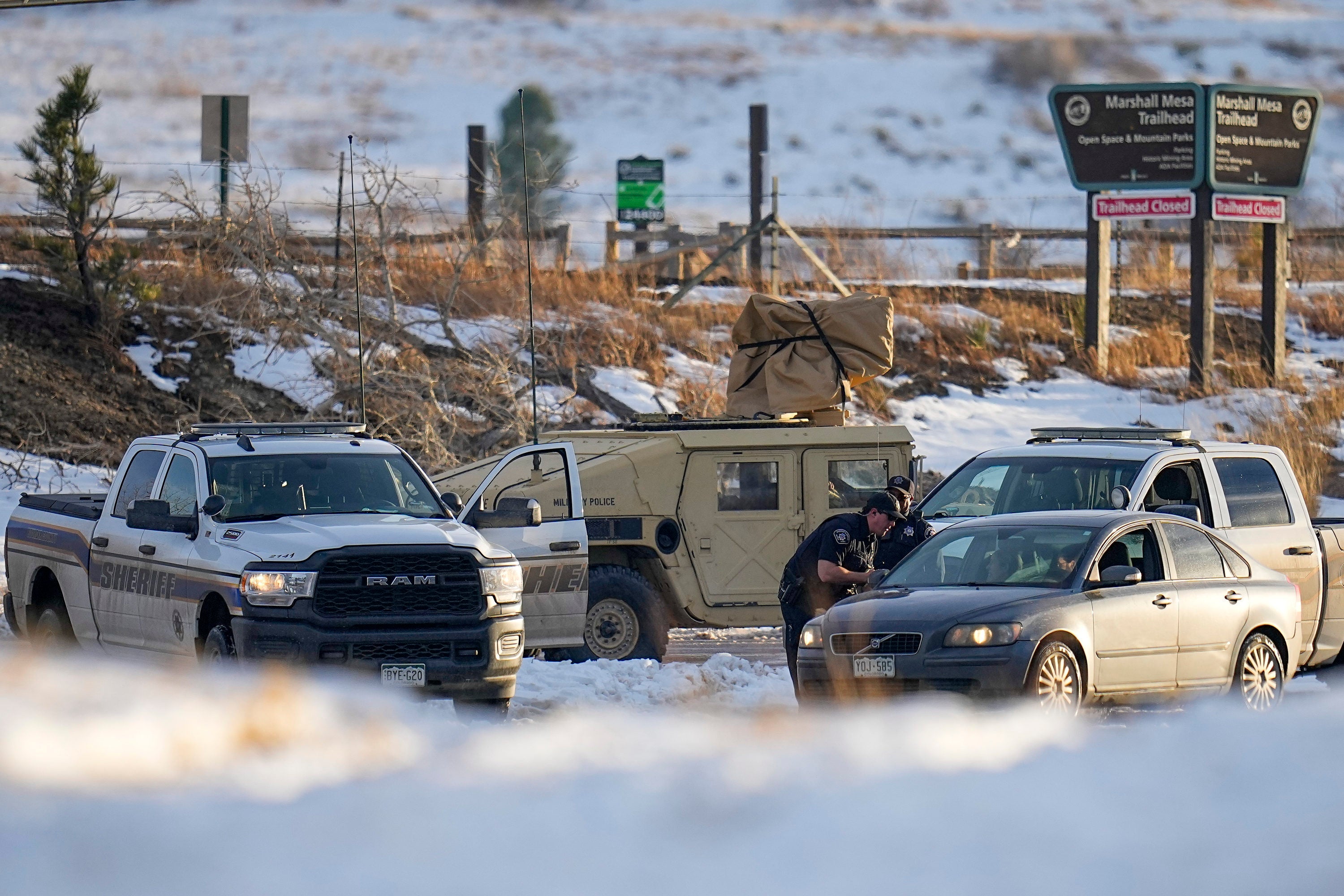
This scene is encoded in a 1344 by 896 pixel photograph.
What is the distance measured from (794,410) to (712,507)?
270 centimetres

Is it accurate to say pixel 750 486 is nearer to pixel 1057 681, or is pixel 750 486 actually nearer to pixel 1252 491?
pixel 1252 491

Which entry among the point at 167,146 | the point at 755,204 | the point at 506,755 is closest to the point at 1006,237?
the point at 755,204

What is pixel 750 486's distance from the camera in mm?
14234

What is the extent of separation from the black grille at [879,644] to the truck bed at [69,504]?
5.23 metres

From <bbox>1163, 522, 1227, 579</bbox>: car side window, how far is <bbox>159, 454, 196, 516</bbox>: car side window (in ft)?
19.9

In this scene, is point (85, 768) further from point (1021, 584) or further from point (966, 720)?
point (1021, 584)

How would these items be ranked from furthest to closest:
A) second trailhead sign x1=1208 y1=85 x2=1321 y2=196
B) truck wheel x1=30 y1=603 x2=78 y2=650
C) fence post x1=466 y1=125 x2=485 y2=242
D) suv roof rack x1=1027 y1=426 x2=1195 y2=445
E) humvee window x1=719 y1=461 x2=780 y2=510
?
second trailhead sign x1=1208 y1=85 x2=1321 y2=196 < fence post x1=466 y1=125 x2=485 y2=242 < humvee window x1=719 y1=461 x2=780 y2=510 < suv roof rack x1=1027 y1=426 x2=1195 y2=445 < truck wheel x1=30 y1=603 x2=78 y2=650

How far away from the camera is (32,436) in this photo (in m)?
22.8

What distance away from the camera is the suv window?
1319 cm

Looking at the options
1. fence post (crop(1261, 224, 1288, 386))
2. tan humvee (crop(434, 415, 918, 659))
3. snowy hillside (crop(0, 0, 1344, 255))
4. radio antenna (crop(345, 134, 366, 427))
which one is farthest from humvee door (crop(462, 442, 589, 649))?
snowy hillside (crop(0, 0, 1344, 255))

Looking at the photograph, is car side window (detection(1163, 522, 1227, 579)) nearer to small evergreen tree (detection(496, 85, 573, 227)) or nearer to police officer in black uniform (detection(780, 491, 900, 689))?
police officer in black uniform (detection(780, 491, 900, 689))

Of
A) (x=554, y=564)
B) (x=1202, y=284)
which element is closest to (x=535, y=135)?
(x=1202, y=284)

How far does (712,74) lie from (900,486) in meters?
82.4

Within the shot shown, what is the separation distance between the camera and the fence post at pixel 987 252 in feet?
112
